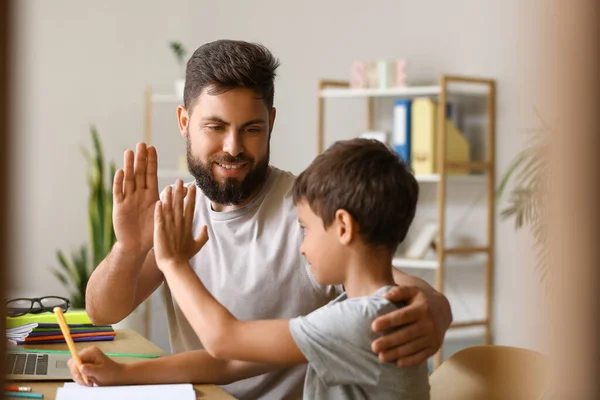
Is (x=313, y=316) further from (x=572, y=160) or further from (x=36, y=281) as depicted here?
(x=36, y=281)

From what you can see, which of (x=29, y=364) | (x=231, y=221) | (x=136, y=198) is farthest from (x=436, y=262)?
(x=29, y=364)

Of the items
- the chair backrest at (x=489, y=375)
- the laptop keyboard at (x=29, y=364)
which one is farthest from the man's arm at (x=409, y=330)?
the laptop keyboard at (x=29, y=364)

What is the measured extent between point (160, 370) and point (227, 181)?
436 mm

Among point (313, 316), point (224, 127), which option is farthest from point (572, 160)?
point (224, 127)

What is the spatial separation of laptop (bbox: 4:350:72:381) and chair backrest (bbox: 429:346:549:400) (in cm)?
68

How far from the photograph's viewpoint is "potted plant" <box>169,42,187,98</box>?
14.0 feet

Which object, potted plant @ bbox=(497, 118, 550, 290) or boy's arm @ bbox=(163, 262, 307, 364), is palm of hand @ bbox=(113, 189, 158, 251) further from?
potted plant @ bbox=(497, 118, 550, 290)

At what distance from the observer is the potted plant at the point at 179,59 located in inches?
168

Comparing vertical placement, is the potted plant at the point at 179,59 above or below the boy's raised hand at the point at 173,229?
above

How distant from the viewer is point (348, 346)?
1.09m

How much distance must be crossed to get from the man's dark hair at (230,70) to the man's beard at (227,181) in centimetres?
13

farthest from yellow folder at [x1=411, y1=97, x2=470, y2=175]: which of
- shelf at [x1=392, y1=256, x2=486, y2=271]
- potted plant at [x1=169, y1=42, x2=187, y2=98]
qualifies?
potted plant at [x1=169, y1=42, x2=187, y2=98]

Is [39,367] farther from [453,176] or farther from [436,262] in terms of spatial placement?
[453,176]

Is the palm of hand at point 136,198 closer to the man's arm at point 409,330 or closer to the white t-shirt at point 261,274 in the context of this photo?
the white t-shirt at point 261,274
